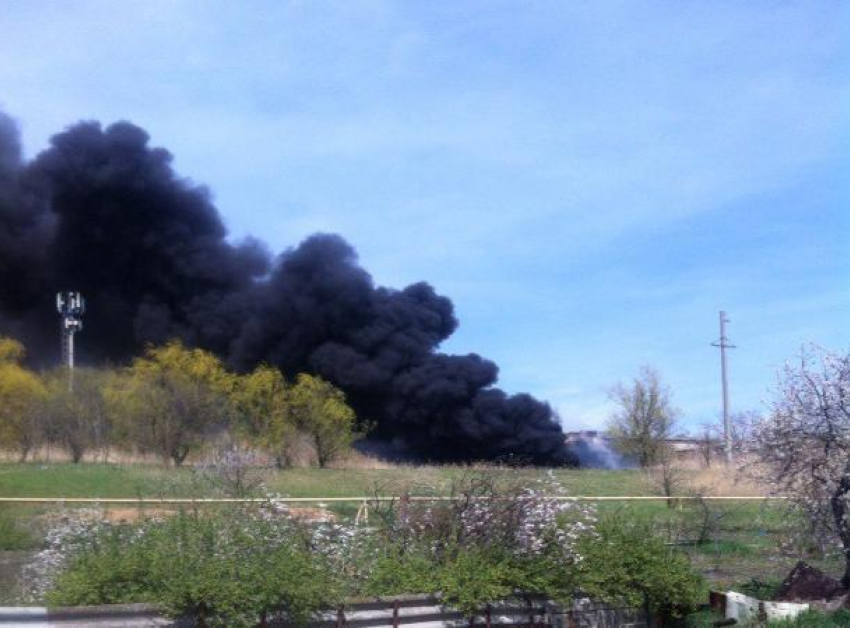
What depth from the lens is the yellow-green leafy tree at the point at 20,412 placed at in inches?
1455

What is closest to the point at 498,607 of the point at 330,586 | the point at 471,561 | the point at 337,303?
the point at 471,561

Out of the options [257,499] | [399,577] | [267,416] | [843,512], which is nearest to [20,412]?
[267,416]

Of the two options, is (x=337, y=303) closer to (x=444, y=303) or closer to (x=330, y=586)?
(x=444, y=303)

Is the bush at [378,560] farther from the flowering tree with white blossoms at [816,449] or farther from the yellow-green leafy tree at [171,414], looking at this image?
the yellow-green leafy tree at [171,414]

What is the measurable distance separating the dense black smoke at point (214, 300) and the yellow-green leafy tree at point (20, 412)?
13.5 meters

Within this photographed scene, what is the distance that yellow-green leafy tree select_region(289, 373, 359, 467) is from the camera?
39.8 metres

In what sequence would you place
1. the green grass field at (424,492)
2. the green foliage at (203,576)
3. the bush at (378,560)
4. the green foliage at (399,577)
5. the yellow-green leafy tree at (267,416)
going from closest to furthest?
the green foliage at (203,576)
the bush at (378,560)
the green foliage at (399,577)
the green grass field at (424,492)
the yellow-green leafy tree at (267,416)

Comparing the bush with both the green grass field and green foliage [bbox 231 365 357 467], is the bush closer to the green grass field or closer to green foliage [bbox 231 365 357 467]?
the green grass field

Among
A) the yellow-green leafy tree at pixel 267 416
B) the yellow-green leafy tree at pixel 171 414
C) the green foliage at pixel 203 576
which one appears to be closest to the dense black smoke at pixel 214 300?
the yellow-green leafy tree at pixel 267 416

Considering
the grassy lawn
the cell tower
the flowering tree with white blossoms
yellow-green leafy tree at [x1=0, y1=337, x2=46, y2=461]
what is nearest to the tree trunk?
the flowering tree with white blossoms

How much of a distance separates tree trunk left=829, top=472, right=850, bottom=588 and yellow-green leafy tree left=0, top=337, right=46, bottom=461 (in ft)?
92.9

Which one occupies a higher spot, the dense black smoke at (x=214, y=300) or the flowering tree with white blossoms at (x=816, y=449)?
the dense black smoke at (x=214, y=300)

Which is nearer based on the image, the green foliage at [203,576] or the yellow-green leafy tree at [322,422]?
the green foliage at [203,576]

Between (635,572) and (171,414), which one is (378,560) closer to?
(635,572)
